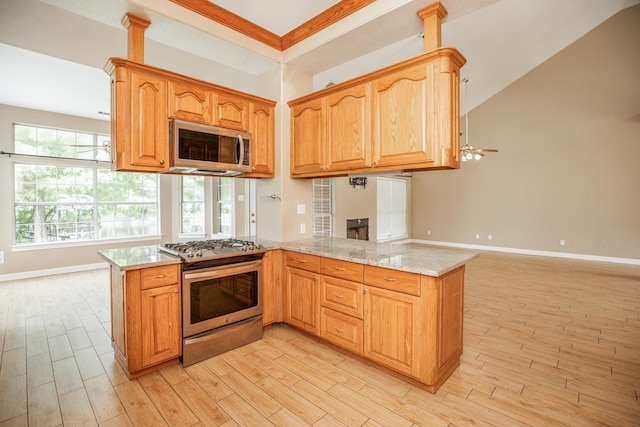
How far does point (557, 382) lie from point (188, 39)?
4.17m

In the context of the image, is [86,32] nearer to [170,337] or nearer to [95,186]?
[170,337]

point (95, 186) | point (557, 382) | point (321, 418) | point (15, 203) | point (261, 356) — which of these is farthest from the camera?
point (95, 186)

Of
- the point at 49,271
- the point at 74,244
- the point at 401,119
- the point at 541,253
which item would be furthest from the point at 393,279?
the point at 541,253

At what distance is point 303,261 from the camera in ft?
9.50

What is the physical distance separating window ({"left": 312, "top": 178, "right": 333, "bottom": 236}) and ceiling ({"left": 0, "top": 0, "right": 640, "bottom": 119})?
236cm

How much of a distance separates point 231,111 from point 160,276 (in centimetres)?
166

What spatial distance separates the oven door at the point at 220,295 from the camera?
2428 mm

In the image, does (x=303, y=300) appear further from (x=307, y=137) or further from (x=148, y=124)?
(x=148, y=124)

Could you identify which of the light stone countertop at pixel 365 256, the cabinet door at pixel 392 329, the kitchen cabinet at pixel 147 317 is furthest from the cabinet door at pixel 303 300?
the kitchen cabinet at pixel 147 317

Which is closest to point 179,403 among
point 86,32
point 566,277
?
point 86,32

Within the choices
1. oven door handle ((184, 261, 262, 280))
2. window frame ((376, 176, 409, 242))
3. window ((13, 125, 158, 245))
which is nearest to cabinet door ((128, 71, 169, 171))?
oven door handle ((184, 261, 262, 280))

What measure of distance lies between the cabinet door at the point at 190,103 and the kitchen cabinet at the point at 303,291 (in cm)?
154

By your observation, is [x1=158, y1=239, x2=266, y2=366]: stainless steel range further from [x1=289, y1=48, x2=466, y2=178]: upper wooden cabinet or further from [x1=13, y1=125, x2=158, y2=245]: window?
[x1=13, y1=125, x2=158, y2=245]: window

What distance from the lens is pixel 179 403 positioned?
1998 millimetres
